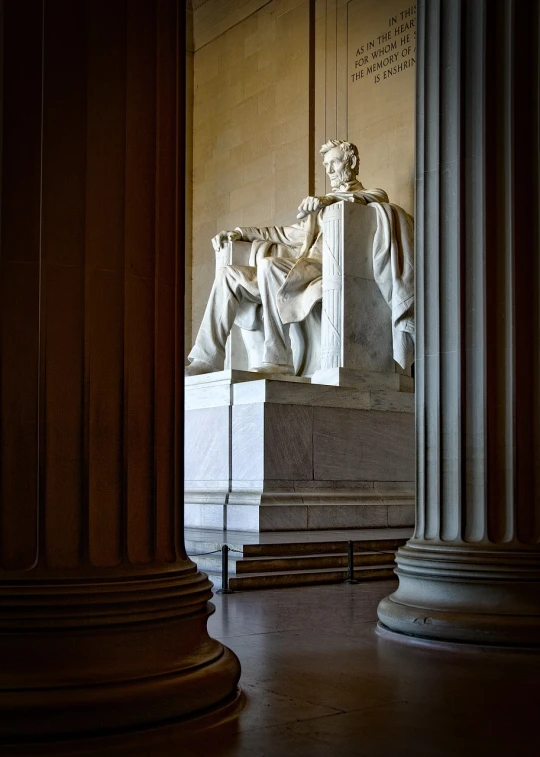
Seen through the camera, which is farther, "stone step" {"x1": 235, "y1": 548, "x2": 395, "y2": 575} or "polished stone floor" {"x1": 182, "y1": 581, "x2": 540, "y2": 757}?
"stone step" {"x1": 235, "y1": 548, "x2": 395, "y2": 575}

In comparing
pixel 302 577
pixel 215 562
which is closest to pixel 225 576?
pixel 215 562

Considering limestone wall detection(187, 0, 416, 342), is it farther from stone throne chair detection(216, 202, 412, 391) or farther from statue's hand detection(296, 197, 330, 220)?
stone throne chair detection(216, 202, 412, 391)

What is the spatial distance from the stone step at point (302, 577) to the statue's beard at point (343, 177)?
18.6 feet

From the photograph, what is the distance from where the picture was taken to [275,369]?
11414mm

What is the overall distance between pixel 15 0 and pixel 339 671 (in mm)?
2994

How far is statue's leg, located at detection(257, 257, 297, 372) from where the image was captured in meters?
11.6

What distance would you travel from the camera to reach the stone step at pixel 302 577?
6.96 metres

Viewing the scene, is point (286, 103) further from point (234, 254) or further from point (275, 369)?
point (275, 369)

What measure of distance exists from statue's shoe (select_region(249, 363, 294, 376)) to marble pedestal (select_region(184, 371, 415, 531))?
0.56 meters

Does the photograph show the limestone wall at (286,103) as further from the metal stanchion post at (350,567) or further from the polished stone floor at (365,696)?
the polished stone floor at (365,696)

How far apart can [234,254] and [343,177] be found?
5.88 feet

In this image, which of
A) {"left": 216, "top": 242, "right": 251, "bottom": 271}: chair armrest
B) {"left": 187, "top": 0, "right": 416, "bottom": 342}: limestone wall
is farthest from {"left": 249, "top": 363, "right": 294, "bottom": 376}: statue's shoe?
{"left": 187, "top": 0, "right": 416, "bottom": 342}: limestone wall

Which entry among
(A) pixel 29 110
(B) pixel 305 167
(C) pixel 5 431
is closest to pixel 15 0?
(A) pixel 29 110

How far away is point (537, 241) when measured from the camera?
16.3 feet
